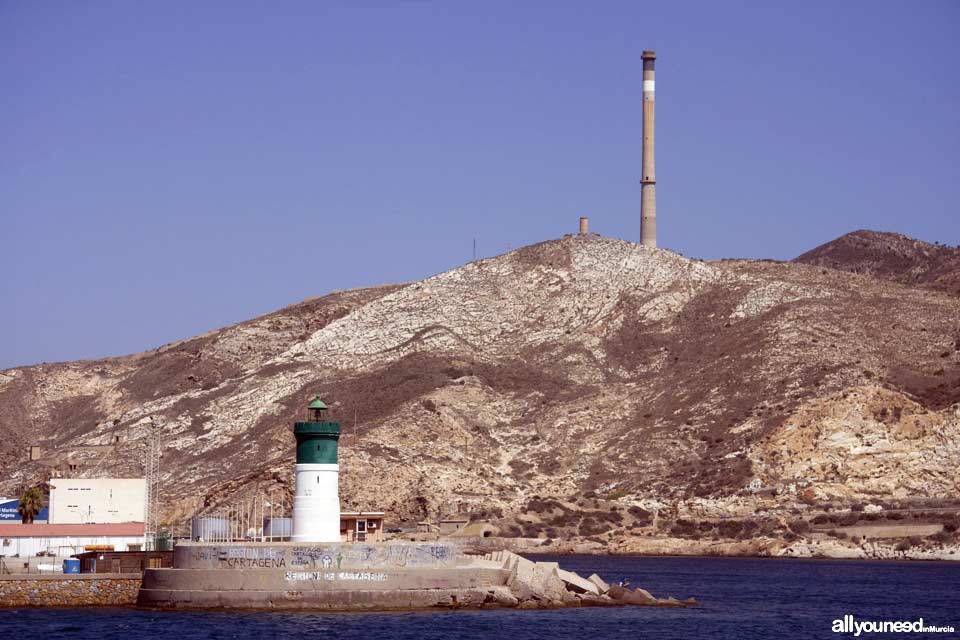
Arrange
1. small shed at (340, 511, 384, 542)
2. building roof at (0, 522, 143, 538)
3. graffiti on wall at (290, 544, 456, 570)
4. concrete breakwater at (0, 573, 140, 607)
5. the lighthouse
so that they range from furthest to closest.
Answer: building roof at (0, 522, 143, 538) < small shed at (340, 511, 384, 542) < concrete breakwater at (0, 573, 140, 607) < the lighthouse < graffiti on wall at (290, 544, 456, 570)

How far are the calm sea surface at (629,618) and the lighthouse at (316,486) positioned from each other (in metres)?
3.63

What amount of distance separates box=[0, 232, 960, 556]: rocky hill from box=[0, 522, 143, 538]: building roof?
139ft

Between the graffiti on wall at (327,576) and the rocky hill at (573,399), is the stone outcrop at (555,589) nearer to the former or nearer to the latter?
the graffiti on wall at (327,576)

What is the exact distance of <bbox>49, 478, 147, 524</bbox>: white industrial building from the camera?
278ft

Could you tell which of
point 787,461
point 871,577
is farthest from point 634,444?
point 871,577

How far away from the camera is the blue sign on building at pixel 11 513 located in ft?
306

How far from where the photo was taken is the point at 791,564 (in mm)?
111812

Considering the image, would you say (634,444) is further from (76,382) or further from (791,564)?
(76,382)

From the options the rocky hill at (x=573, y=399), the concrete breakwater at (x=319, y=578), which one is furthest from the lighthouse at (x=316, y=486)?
the rocky hill at (x=573, y=399)

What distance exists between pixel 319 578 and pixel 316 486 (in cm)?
385

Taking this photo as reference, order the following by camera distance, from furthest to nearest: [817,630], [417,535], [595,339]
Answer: [595,339], [417,535], [817,630]

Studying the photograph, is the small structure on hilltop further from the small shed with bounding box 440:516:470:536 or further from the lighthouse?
the small shed with bounding box 440:516:470:536

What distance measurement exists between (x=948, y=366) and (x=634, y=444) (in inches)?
1027

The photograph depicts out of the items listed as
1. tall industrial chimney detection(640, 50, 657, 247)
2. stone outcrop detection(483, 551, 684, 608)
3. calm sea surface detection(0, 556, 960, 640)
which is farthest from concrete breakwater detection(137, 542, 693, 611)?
tall industrial chimney detection(640, 50, 657, 247)
